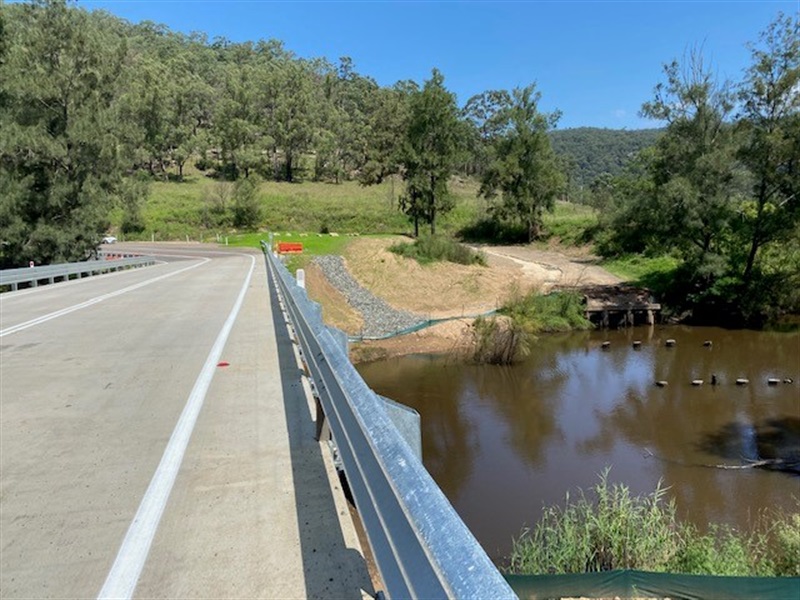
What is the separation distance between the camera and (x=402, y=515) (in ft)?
6.30

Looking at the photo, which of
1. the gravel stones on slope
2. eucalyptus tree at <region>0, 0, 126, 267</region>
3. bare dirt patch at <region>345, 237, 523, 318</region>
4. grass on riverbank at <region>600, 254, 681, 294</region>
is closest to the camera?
the gravel stones on slope

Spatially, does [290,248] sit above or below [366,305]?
above

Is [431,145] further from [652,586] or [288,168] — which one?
[288,168]

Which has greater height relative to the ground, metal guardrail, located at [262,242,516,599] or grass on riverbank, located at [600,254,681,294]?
metal guardrail, located at [262,242,516,599]

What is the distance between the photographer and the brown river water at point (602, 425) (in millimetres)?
11703

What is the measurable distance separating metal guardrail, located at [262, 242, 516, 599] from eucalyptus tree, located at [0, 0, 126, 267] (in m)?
33.2

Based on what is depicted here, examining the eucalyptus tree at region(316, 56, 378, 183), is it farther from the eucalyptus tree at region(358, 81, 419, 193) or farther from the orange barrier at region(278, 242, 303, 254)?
the orange barrier at region(278, 242, 303, 254)

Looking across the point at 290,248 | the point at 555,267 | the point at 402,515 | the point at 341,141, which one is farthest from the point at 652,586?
the point at 341,141

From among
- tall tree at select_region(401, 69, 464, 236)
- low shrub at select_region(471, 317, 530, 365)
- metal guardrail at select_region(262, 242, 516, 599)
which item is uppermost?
tall tree at select_region(401, 69, 464, 236)

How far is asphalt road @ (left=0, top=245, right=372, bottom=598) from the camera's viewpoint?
3.12 m

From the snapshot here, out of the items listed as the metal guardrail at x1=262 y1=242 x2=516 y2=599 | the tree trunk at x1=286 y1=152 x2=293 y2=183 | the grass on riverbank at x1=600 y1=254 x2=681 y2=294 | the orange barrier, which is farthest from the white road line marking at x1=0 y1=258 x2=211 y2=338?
the tree trunk at x1=286 y1=152 x2=293 y2=183

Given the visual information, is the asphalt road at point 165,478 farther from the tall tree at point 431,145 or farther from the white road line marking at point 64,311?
the tall tree at point 431,145

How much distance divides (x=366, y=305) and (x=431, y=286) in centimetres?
597

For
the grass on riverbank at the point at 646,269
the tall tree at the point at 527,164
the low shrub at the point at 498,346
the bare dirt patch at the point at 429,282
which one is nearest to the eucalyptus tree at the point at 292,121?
the tall tree at the point at 527,164
